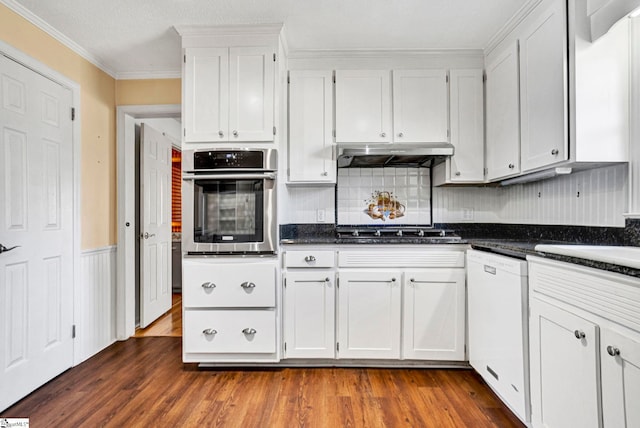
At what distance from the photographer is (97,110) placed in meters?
2.68

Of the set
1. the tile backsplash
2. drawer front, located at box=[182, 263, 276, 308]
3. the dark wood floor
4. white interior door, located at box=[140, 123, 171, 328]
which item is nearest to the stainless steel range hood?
the tile backsplash

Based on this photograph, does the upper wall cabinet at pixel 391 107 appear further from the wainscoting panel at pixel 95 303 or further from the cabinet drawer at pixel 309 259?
the wainscoting panel at pixel 95 303

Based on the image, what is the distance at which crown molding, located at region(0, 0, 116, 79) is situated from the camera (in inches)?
77.6

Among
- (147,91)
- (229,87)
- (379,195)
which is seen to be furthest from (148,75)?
(379,195)

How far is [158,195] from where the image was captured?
345cm

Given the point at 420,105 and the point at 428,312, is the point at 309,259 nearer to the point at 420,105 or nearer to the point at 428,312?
the point at 428,312

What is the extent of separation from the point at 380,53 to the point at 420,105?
1.71 ft

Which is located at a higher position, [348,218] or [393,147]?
[393,147]

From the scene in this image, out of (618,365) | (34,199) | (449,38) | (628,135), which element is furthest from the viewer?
(449,38)

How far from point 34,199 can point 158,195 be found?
140cm

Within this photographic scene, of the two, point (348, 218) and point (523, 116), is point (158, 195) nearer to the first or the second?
point (348, 218)

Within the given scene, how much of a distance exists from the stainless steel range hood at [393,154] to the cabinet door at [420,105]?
4.7 inches

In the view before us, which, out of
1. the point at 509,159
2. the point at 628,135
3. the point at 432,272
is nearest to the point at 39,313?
the point at 432,272

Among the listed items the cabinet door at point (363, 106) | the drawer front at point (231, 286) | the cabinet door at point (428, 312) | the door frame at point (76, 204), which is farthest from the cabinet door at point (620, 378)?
the door frame at point (76, 204)
